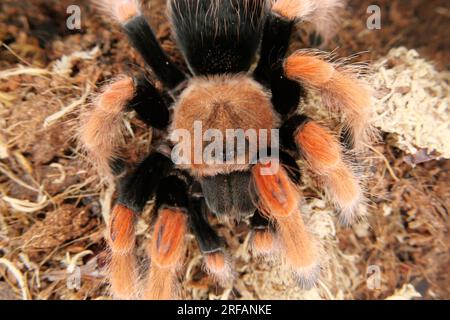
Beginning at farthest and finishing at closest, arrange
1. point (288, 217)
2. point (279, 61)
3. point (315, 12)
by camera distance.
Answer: point (315, 12), point (279, 61), point (288, 217)

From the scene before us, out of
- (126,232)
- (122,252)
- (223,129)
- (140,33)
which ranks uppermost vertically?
(140,33)

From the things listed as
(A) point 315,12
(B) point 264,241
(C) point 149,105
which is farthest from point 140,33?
(B) point 264,241

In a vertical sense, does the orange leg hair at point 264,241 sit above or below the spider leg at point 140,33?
below

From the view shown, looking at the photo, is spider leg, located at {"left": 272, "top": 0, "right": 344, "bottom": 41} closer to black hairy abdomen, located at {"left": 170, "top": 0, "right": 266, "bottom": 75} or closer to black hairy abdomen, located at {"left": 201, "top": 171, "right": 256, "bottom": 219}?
black hairy abdomen, located at {"left": 170, "top": 0, "right": 266, "bottom": 75}

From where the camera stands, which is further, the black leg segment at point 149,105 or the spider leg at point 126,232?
the black leg segment at point 149,105

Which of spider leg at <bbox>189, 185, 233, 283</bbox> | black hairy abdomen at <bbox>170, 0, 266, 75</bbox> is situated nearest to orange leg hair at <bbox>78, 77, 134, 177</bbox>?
black hairy abdomen at <bbox>170, 0, 266, 75</bbox>

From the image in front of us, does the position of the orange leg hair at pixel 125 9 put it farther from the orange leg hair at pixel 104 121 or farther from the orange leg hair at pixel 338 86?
the orange leg hair at pixel 338 86

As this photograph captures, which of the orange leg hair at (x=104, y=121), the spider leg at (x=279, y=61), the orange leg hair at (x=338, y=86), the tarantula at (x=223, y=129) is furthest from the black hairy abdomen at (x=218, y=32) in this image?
the orange leg hair at (x=104, y=121)

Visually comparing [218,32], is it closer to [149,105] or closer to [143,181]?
[149,105]
